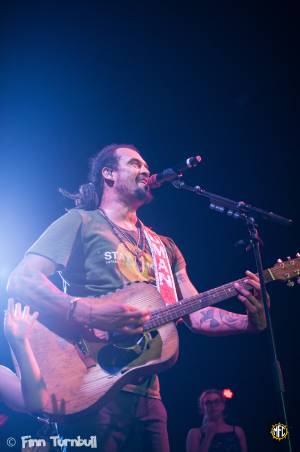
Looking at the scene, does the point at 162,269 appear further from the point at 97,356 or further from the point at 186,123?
the point at 186,123

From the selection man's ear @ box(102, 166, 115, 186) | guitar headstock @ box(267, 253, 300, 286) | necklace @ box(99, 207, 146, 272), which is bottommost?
guitar headstock @ box(267, 253, 300, 286)

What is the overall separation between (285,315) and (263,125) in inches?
85.6

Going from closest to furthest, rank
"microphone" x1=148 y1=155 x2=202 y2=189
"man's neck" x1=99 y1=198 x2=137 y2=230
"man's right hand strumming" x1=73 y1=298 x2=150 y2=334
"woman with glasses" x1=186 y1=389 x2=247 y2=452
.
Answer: "man's right hand strumming" x1=73 y1=298 x2=150 y2=334 < "microphone" x1=148 y1=155 x2=202 y2=189 < "man's neck" x1=99 y1=198 x2=137 y2=230 < "woman with glasses" x1=186 y1=389 x2=247 y2=452

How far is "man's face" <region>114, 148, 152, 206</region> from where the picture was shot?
12.8ft

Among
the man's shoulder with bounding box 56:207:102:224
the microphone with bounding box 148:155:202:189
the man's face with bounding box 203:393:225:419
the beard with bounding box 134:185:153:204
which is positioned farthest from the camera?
the man's face with bounding box 203:393:225:419

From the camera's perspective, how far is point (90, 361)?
2912 mm

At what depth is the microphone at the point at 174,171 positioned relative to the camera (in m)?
3.12

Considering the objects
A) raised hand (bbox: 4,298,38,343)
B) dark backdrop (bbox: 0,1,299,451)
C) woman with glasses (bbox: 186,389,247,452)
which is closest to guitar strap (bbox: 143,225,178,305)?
raised hand (bbox: 4,298,38,343)

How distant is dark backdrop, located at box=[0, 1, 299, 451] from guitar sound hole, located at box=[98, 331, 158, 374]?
1.73 m

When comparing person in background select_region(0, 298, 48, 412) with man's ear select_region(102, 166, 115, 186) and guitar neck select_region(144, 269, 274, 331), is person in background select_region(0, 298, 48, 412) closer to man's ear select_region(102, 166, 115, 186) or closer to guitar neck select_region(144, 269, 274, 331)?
guitar neck select_region(144, 269, 274, 331)

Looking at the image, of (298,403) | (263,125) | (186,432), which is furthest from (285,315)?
(263,125)

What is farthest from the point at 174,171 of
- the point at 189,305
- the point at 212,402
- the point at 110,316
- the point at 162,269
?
the point at 212,402

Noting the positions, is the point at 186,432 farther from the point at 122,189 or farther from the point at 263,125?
the point at 263,125

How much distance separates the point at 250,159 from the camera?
5.48 metres
